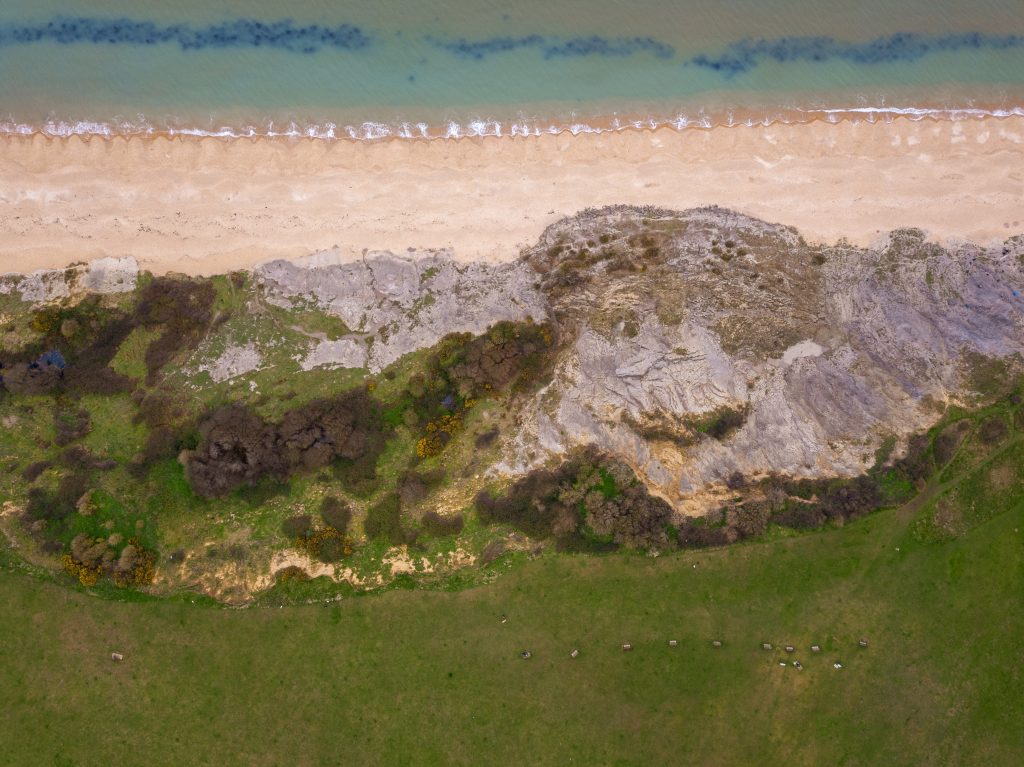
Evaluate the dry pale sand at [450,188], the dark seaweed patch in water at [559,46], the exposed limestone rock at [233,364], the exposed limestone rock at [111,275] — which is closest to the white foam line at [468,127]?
the dry pale sand at [450,188]

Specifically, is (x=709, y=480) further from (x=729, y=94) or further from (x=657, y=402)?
(x=729, y=94)

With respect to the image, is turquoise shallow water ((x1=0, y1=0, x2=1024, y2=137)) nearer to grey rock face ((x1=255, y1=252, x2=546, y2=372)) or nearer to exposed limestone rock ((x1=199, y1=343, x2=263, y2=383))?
grey rock face ((x1=255, y1=252, x2=546, y2=372))

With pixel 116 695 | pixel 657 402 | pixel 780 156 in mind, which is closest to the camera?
pixel 116 695

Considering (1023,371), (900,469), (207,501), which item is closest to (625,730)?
(900,469)

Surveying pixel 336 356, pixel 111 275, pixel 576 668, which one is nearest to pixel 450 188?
pixel 336 356

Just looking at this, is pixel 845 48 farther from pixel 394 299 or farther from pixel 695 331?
pixel 394 299

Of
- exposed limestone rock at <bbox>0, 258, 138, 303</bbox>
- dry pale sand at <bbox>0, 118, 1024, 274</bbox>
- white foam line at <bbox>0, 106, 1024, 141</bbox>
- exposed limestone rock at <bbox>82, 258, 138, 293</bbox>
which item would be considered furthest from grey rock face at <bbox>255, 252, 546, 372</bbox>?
white foam line at <bbox>0, 106, 1024, 141</bbox>

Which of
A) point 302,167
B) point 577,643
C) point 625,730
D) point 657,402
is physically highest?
point 302,167
